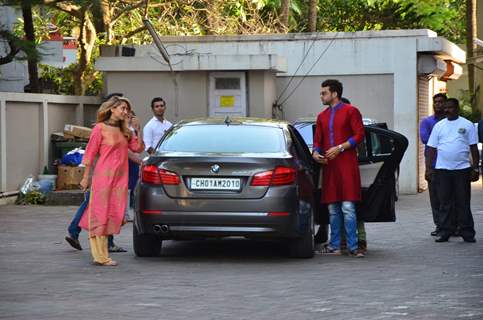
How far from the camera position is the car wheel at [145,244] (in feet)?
38.8

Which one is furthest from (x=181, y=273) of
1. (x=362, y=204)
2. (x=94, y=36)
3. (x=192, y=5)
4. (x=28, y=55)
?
(x=192, y=5)

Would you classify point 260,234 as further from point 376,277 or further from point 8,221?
point 8,221

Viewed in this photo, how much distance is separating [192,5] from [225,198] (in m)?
18.9

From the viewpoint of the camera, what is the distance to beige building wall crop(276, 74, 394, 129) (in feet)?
80.2

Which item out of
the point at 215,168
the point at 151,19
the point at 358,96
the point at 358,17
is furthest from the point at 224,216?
the point at 358,17

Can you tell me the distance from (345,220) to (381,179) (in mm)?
655

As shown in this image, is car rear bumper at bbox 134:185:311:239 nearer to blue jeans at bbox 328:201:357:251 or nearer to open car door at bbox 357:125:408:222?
blue jeans at bbox 328:201:357:251

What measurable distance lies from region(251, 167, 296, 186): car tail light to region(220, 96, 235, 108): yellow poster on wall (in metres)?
11.6

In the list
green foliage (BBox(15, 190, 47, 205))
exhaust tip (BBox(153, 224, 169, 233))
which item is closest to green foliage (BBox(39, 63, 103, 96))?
green foliage (BBox(15, 190, 47, 205))

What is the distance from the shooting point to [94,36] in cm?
2592

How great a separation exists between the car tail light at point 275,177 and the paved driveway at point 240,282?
2.78 feet

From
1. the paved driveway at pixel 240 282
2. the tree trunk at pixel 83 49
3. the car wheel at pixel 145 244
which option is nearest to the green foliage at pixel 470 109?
the tree trunk at pixel 83 49

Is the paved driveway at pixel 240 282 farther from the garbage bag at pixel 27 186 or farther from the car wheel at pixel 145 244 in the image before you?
the garbage bag at pixel 27 186

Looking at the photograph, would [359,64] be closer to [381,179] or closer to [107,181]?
[381,179]
